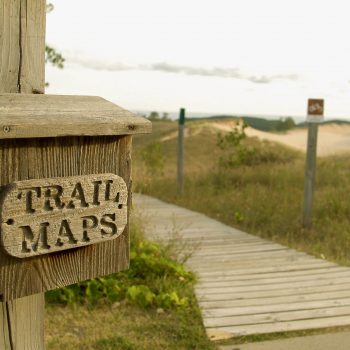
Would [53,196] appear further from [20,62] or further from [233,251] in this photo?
[233,251]

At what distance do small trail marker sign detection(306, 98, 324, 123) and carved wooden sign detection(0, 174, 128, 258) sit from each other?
5.21m

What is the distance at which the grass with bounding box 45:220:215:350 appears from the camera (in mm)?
3529

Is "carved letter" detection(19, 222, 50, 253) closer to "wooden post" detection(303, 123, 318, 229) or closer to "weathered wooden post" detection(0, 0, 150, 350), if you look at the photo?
"weathered wooden post" detection(0, 0, 150, 350)

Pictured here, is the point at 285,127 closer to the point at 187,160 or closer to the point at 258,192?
the point at 187,160

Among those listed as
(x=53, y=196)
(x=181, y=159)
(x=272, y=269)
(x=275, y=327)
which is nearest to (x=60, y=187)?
(x=53, y=196)

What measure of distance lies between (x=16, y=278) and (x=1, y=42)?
84cm

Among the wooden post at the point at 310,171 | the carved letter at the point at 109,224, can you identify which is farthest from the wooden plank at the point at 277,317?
the wooden post at the point at 310,171

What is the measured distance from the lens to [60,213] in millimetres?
1881

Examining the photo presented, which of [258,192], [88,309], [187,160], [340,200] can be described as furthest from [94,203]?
[187,160]

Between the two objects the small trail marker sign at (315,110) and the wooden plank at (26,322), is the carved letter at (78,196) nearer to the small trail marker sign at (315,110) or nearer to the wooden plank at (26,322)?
the wooden plank at (26,322)

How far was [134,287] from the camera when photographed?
416cm

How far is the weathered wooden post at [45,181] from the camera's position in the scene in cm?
182

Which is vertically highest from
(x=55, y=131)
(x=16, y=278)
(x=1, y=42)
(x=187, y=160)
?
(x=1, y=42)

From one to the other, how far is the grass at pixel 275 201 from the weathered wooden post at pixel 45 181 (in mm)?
3952
